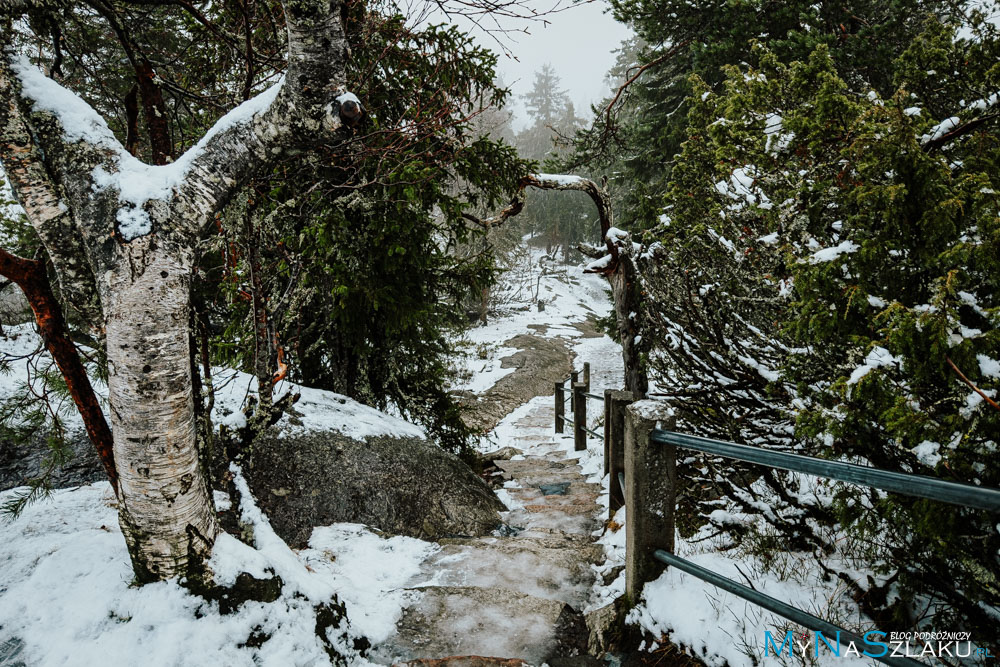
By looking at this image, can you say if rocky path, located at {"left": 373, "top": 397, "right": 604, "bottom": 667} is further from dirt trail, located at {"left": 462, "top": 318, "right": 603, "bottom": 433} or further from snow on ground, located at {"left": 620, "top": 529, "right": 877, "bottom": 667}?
dirt trail, located at {"left": 462, "top": 318, "right": 603, "bottom": 433}

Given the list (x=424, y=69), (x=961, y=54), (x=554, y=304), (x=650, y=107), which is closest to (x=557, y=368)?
(x=650, y=107)

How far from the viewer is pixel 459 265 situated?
6473 mm

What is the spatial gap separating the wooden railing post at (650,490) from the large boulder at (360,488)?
255 centimetres

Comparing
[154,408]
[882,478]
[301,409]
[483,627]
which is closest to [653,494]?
[882,478]

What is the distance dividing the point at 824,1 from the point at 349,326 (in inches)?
431

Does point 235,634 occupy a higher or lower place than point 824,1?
lower

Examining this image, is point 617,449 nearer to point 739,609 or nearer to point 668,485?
point 668,485

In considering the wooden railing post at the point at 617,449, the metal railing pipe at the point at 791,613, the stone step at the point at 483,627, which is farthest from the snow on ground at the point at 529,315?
the metal railing pipe at the point at 791,613

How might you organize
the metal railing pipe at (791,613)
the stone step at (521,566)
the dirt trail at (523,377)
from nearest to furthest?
the metal railing pipe at (791,613) < the stone step at (521,566) < the dirt trail at (523,377)

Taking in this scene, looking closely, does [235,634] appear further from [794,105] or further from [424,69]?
[424,69]
